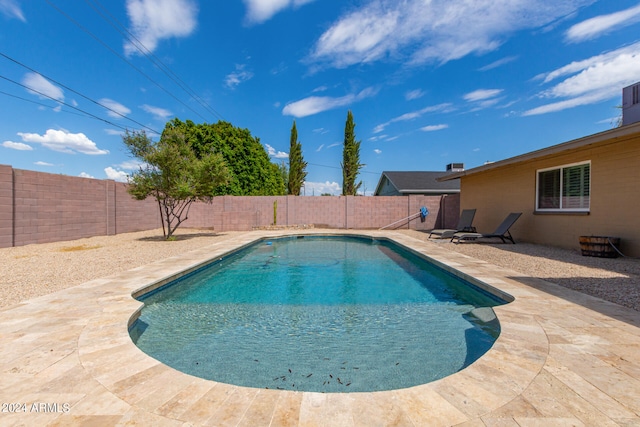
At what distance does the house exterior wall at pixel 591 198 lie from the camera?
19.8 feet

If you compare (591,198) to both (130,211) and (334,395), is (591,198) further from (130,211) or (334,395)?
(130,211)

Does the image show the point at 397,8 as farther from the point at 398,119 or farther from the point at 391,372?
the point at 398,119

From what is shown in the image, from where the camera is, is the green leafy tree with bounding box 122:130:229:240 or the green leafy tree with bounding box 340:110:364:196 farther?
the green leafy tree with bounding box 340:110:364:196

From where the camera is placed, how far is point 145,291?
13.7ft

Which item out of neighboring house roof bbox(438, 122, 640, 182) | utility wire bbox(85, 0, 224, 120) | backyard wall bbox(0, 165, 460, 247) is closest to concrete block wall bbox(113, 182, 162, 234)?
backyard wall bbox(0, 165, 460, 247)

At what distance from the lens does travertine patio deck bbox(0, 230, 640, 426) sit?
149 centimetres

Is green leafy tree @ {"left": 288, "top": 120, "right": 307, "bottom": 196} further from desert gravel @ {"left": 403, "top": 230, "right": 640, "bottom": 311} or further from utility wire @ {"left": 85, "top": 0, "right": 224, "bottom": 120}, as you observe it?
desert gravel @ {"left": 403, "top": 230, "right": 640, "bottom": 311}

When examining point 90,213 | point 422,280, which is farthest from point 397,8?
point 90,213

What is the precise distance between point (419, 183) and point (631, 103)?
13654 millimetres

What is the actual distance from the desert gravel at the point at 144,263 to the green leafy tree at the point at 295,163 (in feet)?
60.6

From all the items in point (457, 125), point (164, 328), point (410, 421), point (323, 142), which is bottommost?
point (164, 328)

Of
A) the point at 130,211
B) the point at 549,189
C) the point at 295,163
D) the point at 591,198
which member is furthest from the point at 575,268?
the point at 295,163

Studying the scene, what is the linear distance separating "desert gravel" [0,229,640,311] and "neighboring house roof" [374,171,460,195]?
12351 mm

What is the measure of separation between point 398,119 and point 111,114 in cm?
1684
